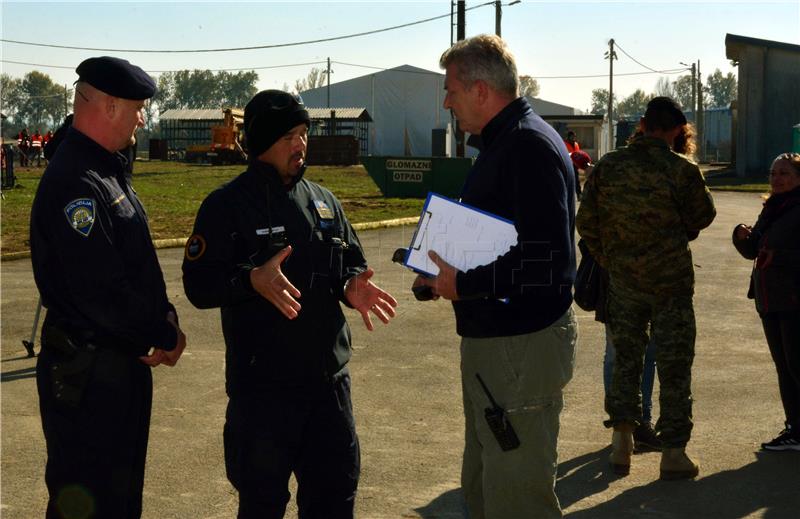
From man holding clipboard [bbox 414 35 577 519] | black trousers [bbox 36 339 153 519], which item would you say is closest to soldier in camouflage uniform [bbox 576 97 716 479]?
man holding clipboard [bbox 414 35 577 519]

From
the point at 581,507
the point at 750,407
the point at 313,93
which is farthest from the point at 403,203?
the point at 313,93

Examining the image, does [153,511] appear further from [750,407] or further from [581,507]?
[750,407]

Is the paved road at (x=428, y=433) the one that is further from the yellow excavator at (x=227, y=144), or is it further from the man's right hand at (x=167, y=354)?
the yellow excavator at (x=227, y=144)

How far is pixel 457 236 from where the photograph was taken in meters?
3.77

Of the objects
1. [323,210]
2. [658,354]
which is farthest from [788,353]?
[323,210]

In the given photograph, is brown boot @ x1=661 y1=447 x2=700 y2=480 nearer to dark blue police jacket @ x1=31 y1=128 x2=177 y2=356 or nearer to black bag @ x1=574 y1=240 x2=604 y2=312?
black bag @ x1=574 y1=240 x2=604 y2=312

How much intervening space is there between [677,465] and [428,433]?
1.59m

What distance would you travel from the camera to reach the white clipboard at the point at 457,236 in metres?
3.68

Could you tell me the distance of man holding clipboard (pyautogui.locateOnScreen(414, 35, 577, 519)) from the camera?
3.62 meters

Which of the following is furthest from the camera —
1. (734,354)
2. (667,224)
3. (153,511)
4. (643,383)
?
(734,354)

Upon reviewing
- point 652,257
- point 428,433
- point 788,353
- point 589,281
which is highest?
point 652,257

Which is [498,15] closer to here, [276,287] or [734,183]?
[734,183]

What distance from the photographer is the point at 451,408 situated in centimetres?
730

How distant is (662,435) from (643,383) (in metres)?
0.66
